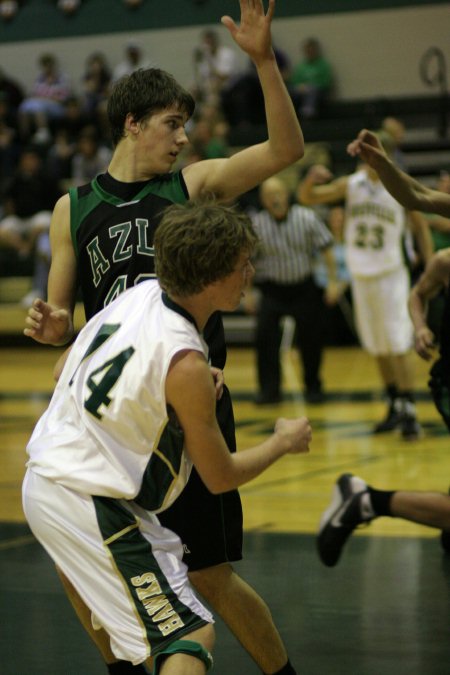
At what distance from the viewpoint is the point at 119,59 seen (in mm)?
19812

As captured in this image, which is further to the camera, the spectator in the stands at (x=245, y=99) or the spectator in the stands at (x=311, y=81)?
the spectator in the stands at (x=245, y=99)

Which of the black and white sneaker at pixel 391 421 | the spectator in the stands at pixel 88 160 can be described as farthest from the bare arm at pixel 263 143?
the spectator in the stands at pixel 88 160

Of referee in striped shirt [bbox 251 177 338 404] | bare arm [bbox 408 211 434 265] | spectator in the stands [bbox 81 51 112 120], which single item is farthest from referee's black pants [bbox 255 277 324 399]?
spectator in the stands [bbox 81 51 112 120]

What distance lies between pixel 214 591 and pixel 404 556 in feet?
7.06

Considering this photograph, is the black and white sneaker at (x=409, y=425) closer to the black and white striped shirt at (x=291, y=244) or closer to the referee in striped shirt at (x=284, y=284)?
the referee in striped shirt at (x=284, y=284)

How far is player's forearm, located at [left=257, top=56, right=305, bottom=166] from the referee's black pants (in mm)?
6832

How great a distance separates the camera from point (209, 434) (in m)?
2.68

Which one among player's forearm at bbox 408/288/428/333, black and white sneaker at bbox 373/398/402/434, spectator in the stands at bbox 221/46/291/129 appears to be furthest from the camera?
spectator in the stands at bbox 221/46/291/129

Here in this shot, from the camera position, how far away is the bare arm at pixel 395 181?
161 inches

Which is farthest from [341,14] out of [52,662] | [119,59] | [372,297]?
[52,662]

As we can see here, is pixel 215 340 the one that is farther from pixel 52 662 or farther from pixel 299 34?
pixel 299 34

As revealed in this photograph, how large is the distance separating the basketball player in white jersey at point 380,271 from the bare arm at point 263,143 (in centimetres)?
502

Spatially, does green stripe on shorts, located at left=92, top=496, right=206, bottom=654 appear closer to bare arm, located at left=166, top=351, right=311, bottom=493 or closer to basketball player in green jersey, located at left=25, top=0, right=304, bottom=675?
bare arm, located at left=166, top=351, right=311, bottom=493

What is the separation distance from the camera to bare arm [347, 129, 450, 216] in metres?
4.09
